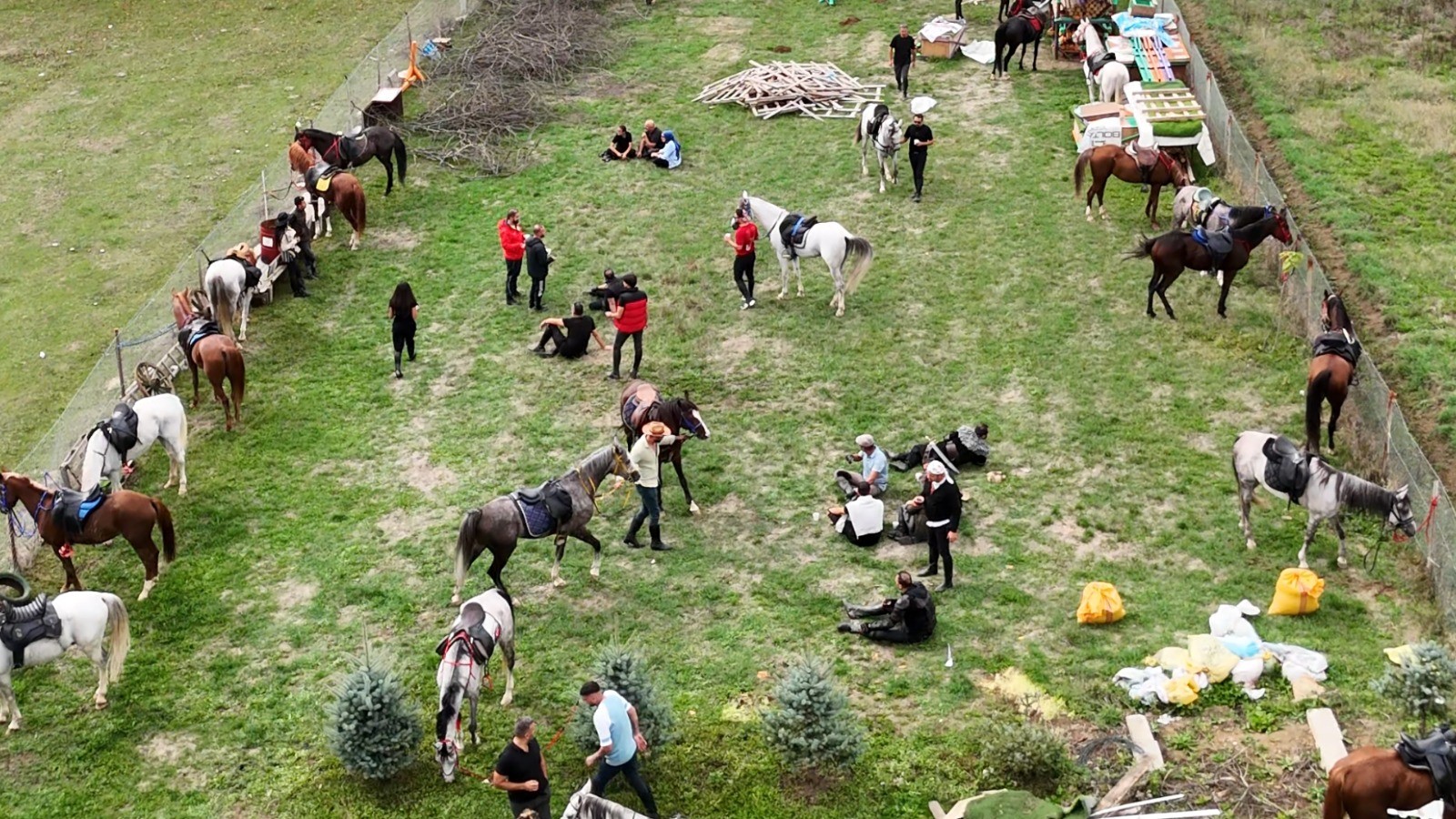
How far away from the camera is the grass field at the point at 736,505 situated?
13.0 metres

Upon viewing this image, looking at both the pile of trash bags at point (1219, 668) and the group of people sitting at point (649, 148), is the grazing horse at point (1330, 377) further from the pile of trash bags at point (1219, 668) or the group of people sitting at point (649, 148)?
the group of people sitting at point (649, 148)

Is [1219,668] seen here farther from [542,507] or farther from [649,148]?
[649,148]

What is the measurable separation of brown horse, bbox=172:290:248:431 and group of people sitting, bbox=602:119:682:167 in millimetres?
8836

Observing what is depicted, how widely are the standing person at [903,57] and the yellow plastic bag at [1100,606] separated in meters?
15.1

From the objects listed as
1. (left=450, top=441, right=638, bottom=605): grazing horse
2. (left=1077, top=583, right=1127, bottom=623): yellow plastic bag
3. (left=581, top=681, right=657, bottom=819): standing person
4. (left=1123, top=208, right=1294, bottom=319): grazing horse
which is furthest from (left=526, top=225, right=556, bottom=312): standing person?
(left=581, top=681, right=657, bottom=819): standing person

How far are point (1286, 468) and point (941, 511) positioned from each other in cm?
356

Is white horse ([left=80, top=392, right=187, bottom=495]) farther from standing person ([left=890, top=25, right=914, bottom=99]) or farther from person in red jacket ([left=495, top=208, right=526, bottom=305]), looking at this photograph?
standing person ([left=890, top=25, right=914, bottom=99])

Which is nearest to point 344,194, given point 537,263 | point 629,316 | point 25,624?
point 537,263

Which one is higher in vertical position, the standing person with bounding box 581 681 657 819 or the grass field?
the standing person with bounding box 581 681 657 819

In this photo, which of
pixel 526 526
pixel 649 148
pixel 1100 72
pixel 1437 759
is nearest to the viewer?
pixel 1437 759

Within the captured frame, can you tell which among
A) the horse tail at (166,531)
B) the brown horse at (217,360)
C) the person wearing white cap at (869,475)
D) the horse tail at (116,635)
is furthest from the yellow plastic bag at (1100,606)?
the brown horse at (217,360)

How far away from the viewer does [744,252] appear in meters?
20.7

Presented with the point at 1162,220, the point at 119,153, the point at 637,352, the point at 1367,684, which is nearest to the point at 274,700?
the point at 637,352

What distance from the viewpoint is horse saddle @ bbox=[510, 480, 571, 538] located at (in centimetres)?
1468
